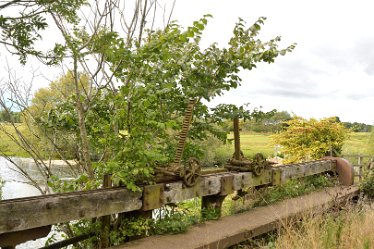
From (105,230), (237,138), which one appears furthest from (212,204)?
(105,230)

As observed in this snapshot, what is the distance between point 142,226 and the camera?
4.08 m

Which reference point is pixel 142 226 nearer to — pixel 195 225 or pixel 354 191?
pixel 195 225

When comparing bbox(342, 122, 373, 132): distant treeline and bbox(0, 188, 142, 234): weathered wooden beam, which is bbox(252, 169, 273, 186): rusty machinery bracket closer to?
bbox(0, 188, 142, 234): weathered wooden beam

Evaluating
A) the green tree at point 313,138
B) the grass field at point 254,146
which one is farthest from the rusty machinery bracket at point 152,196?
the green tree at point 313,138

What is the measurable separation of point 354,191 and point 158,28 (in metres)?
5.31

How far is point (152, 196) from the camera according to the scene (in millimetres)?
4160

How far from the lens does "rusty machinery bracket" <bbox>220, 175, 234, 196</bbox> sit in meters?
5.23

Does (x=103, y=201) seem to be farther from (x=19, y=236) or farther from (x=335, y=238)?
(x=335, y=238)

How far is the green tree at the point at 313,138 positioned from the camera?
12.0 metres

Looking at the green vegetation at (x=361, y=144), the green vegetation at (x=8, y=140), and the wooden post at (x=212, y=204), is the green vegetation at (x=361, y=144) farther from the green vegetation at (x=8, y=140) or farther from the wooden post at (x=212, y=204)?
the green vegetation at (x=8, y=140)

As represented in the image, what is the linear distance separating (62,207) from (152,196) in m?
1.06

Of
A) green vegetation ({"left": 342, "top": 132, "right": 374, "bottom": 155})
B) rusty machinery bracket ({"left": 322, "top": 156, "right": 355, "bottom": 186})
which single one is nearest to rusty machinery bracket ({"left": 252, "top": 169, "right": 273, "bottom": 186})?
rusty machinery bracket ({"left": 322, "top": 156, "right": 355, "bottom": 186})

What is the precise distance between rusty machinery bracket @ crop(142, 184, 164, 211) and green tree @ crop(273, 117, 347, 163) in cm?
864

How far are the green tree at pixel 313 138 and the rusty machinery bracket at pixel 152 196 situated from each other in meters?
8.64
